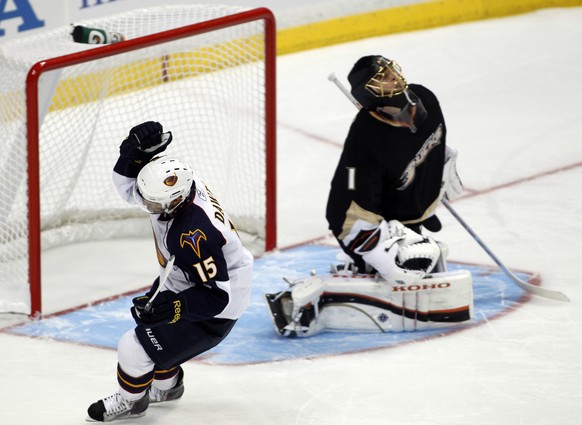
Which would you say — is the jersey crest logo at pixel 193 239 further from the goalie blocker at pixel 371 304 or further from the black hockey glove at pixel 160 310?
the goalie blocker at pixel 371 304

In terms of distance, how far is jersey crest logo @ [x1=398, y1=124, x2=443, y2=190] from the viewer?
452 cm

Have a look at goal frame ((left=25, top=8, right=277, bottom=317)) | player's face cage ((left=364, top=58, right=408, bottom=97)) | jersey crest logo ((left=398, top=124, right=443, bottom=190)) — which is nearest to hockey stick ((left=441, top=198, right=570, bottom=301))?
jersey crest logo ((left=398, top=124, right=443, bottom=190))

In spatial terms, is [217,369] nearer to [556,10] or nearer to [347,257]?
[347,257]

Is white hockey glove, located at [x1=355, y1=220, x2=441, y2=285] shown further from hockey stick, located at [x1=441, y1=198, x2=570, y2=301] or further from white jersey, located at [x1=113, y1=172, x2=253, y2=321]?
white jersey, located at [x1=113, y1=172, x2=253, y2=321]

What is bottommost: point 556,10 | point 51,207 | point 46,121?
point 556,10

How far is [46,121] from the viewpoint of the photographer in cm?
515

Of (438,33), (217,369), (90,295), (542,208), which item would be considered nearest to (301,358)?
(217,369)

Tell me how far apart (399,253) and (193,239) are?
41.3 inches

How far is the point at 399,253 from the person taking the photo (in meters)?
4.52

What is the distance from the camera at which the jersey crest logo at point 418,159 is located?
452 cm

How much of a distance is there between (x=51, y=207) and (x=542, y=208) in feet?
6.90

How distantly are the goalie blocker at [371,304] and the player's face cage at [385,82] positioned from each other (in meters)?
0.65

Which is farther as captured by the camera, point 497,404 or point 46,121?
point 46,121

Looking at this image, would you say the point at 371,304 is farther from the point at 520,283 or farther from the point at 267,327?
the point at 520,283
